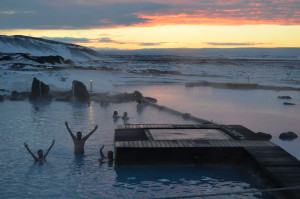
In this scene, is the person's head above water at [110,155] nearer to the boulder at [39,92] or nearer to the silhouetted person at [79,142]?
the silhouetted person at [79,142]

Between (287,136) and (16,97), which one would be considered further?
(16,97)

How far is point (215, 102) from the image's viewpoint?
21562 mm

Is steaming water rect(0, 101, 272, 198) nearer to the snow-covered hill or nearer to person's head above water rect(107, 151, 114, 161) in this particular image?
person's head above water rect(107, 151, 114, 161)

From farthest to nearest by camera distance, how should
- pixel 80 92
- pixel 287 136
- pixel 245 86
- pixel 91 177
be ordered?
1. pixel 245 86
2. pixel 80 92
3. pixel 287 136
4. pixel 91 177

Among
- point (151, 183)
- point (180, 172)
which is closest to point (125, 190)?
point (151, 183)

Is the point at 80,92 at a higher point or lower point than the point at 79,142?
higher

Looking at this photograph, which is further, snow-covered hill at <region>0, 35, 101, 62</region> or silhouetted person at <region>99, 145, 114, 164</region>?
snow-covered hill at <region>0, 35, 101, 62</region>

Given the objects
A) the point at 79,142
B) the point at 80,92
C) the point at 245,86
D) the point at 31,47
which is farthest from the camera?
the point at 31,47

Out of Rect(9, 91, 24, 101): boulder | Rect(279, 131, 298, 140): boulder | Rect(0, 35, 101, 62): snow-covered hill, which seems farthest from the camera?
Rect(0, 35, 101, 62): snow-covered hill

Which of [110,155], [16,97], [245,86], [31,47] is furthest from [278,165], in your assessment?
[31,47]

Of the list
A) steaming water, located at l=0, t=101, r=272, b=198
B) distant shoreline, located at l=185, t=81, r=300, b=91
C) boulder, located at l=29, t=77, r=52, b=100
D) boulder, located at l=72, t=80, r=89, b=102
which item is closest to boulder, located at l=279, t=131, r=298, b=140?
steaming water, located at l=0, t=101, r=272, b=198

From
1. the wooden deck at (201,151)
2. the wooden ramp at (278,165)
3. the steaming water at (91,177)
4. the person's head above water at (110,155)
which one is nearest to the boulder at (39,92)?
the steaming water at (91,177)

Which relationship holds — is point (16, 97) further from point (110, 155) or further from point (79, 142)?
point (110, 155)

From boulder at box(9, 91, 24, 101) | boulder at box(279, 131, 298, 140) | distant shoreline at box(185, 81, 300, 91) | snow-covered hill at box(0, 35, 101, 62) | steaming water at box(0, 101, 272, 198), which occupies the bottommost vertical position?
steaming water at box(0, 101, 272, 198)
